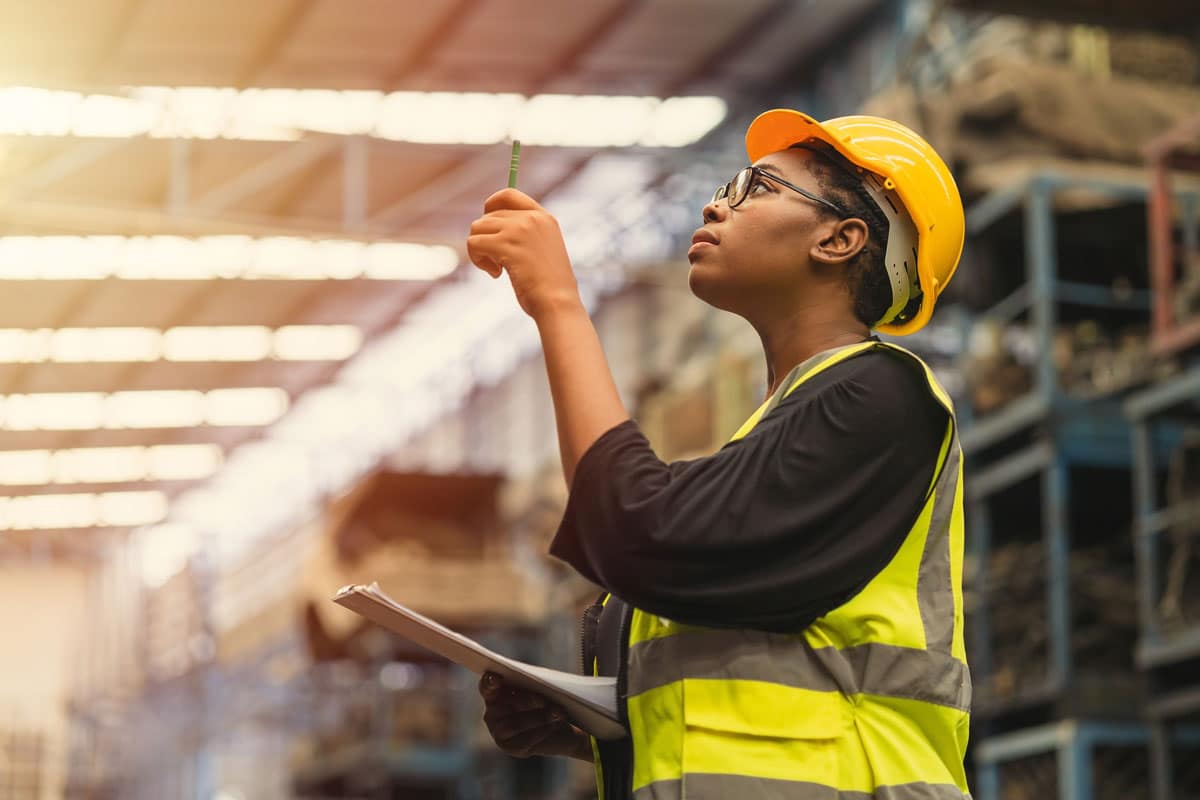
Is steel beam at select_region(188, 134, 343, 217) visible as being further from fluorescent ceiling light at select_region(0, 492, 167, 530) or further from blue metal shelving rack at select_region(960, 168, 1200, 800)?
fluorescent ceiling light at select_region(0, 492, 167, 530)

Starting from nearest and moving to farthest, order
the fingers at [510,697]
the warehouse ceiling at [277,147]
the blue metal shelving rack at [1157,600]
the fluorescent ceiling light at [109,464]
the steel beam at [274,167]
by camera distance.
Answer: the fingers at [510,697] → the blue metal shelving rack at [1157,600] → the warehouse ceiling at [277,147] → the steel beam at [274,167] → the fluorescent ceiling light at [109,464]

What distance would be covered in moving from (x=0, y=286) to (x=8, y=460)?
31.2ft

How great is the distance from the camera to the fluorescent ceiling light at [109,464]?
95.9ft

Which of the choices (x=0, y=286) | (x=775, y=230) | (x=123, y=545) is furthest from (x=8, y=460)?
(x=775, y=230)

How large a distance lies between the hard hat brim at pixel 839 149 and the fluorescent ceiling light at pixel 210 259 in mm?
16958

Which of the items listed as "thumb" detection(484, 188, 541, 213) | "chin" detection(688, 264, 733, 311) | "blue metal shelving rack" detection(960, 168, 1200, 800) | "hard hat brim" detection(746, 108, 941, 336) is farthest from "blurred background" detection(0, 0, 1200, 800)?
"thumb" detection(484, 188, 541, 213)

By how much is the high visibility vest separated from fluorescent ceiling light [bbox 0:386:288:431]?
24.8 m

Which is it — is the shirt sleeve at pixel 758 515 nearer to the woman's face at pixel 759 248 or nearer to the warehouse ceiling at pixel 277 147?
the woman's face at pixel 759 248

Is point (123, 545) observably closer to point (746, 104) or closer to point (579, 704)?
point (746, 104)

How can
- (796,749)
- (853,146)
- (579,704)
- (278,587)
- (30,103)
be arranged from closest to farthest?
(796,749) → (579,704) → (853,146) → (30,103) → (278,587)

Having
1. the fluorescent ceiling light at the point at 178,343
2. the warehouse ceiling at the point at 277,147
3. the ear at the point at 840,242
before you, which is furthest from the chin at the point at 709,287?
the fluorescent ceiling light at the point at 178,343

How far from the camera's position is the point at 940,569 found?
212cm

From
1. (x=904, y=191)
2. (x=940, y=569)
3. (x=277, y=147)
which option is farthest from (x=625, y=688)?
(x=277, y=147)

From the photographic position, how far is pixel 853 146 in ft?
7.47
